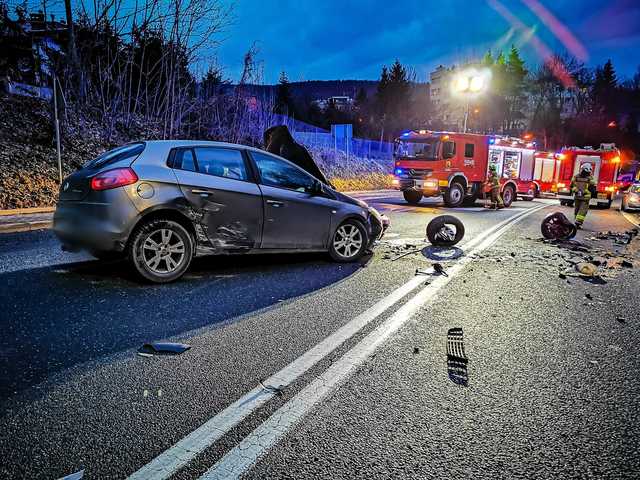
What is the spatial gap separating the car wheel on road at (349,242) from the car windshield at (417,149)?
10647 mm

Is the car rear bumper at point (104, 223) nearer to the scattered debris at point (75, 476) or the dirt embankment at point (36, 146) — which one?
the scattered debris at point (75, 476)

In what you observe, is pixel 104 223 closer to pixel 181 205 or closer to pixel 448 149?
pixel 181 205

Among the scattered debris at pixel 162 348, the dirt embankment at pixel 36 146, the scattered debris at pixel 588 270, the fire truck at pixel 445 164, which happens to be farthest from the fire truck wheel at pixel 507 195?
the scattered debris at pixel 162 348

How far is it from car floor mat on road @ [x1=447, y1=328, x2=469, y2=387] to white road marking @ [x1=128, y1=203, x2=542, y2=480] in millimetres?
727

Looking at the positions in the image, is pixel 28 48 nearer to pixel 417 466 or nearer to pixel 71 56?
pixel 71 56

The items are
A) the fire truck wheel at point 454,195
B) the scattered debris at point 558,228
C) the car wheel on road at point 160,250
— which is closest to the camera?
the car wheel on road at point 160,250

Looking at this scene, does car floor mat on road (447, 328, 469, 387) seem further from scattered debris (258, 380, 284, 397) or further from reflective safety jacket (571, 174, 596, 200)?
reflective safety jacket (571, 174, 596, 200)

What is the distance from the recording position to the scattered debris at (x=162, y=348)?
3.13 metres

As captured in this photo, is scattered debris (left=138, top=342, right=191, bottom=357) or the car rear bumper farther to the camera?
the car rear bumper

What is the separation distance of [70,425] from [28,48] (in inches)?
756

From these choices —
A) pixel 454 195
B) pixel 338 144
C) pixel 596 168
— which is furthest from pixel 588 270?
pixel 338 144

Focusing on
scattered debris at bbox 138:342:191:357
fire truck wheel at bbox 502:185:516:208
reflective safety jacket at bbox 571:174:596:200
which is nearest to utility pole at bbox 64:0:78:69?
scattered debris at bbox 138:342:191:357

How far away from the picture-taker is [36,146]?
1281cm

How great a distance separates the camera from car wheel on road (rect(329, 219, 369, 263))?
20.4 feet
